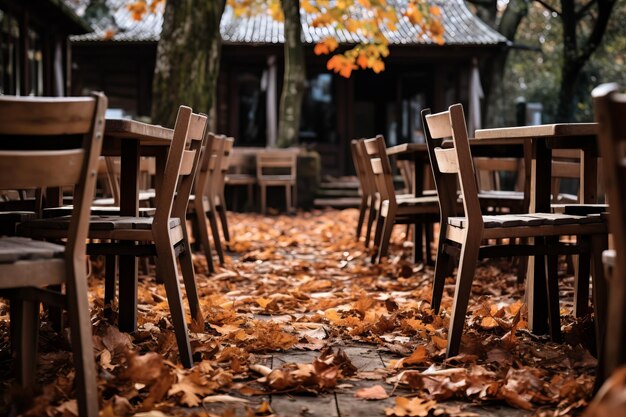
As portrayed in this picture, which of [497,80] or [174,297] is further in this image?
[497,80]

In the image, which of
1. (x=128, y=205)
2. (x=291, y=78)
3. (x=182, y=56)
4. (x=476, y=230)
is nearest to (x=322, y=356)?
(x=476, y=230)

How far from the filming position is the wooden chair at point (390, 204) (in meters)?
6.01

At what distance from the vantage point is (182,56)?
28.1 ft

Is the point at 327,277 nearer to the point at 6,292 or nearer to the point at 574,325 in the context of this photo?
Answer: the point at 574,325

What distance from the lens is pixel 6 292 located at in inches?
101

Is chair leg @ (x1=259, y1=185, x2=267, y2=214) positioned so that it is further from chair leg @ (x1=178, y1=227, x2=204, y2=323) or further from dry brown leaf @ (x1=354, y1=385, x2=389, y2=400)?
dry brown leaf @ (x1=354, y1=385, x2=389, y2=400)

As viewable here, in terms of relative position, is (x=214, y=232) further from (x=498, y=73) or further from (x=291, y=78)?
(x=498, y=73)

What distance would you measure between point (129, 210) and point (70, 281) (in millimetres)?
1334

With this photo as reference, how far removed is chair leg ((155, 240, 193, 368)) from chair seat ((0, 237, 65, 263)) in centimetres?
64

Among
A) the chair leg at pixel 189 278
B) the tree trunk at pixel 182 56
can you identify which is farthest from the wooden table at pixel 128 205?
the tree trunk at pixel 182 56

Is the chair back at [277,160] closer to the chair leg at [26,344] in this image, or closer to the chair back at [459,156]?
the chair back at [459,156]

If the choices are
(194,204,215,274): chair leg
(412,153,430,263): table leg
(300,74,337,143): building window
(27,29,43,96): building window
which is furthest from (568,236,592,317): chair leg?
(300,74,337,143): building window

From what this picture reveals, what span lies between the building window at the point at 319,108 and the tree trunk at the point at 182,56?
1181 centimetres

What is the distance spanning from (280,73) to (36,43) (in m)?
6.77
